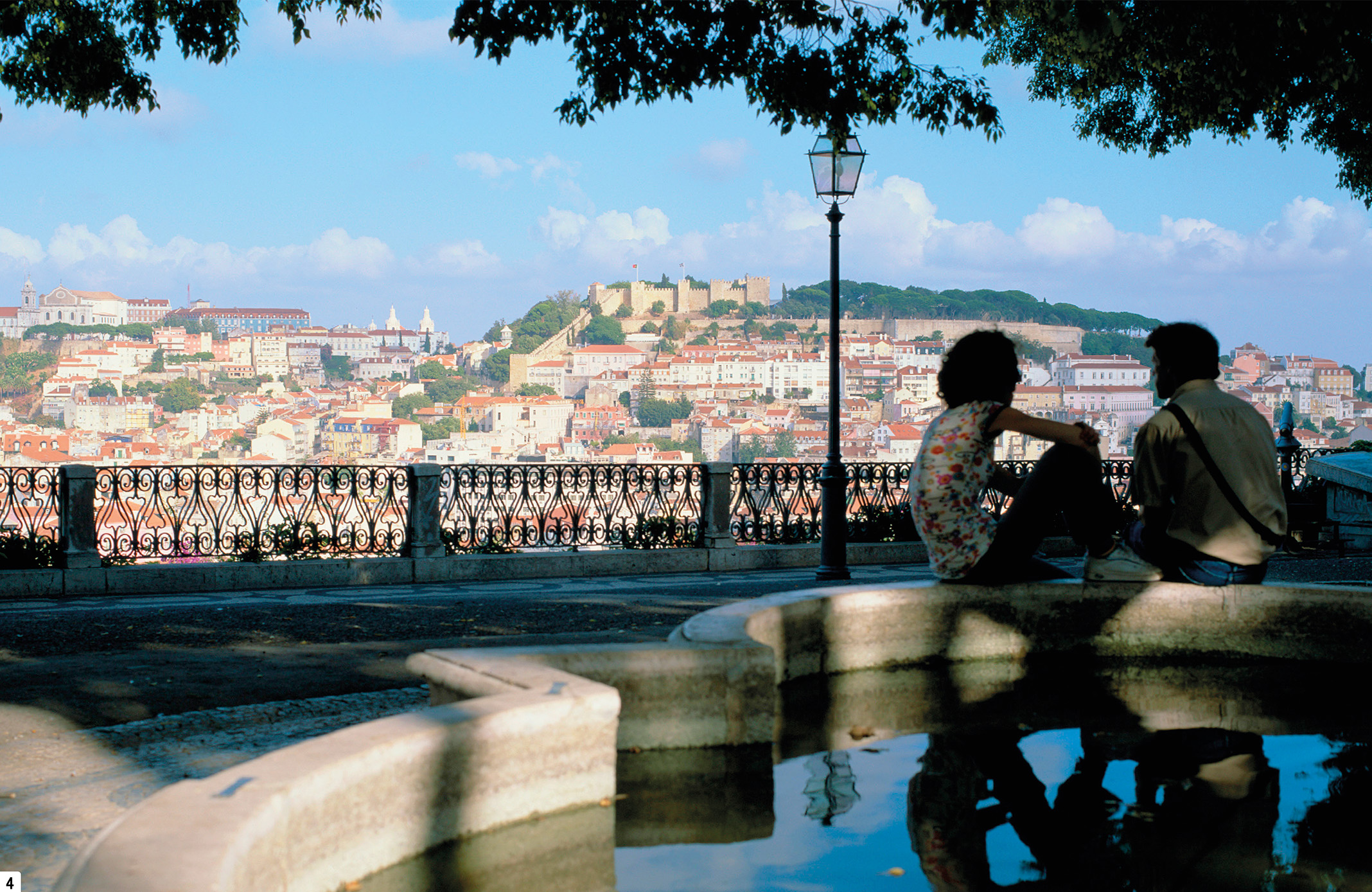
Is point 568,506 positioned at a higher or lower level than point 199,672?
lower

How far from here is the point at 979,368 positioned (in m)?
4.35

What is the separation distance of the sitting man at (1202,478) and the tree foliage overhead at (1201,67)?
1.66 metres

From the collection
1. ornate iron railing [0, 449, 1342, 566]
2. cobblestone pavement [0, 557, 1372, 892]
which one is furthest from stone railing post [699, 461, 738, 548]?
cobblestone pavement [0, 557, 1372, 892]

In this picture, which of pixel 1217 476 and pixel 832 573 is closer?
pixel 1217 476

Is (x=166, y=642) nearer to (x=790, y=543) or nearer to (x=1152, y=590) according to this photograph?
(x=1152, y=590)

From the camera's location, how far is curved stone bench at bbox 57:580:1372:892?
6.39 ft

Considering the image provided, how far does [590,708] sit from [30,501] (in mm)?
Result: 9946

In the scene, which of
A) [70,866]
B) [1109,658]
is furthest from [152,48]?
[70,866]

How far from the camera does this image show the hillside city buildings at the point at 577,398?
10288cm

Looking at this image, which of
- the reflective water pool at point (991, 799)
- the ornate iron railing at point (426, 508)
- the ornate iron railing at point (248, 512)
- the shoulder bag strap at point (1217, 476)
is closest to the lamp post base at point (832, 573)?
the ornate iron railing at point (426, 508)

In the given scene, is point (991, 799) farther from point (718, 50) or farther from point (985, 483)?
point (718, 50)

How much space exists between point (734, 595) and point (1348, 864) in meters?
6.17

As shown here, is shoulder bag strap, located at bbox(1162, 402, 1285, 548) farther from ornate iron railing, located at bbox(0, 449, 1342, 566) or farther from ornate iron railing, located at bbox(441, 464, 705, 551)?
ornate iron railing, located at bbox(441, 464, 705, 551)

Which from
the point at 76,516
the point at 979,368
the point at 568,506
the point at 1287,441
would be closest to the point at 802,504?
the point at 568,506
